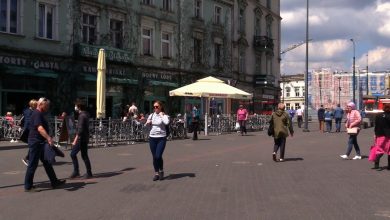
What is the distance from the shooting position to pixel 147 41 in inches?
1299

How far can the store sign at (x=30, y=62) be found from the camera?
2292 centimetres

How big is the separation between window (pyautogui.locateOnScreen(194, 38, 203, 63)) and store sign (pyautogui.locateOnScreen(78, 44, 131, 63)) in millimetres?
9130

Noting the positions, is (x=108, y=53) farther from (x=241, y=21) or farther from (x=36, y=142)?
(x=241, y=21)

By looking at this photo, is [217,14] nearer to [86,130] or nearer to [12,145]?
[12,145]

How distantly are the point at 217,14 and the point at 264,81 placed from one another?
9324 millimetres

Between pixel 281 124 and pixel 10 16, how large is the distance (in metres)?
15.0

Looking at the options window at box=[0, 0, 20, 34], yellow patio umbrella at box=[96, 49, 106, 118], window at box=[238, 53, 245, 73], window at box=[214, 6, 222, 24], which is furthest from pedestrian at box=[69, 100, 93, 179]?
window at box=[238, 53, 245, 73]

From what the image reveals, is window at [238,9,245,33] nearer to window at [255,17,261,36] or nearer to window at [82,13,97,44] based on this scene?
window at [255,17,261,36]

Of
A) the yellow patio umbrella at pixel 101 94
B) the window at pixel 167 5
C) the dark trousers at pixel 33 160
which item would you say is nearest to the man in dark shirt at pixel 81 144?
the dark trousers at pixel 33 160

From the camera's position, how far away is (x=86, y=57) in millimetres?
26922

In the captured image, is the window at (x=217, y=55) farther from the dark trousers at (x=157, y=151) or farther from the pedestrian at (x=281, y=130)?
Result: the dark trousers at (x=157, y=151)

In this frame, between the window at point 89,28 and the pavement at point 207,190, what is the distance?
1384 cm

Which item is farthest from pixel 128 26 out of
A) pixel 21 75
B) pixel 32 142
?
pixel 32 142

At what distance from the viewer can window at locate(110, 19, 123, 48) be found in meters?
29.8
